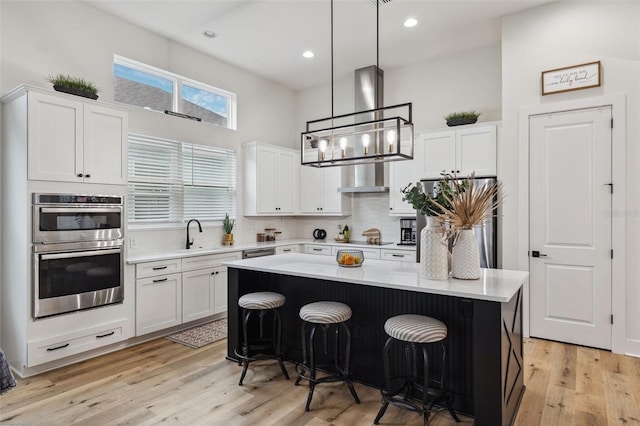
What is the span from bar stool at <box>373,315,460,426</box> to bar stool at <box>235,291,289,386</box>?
93cm

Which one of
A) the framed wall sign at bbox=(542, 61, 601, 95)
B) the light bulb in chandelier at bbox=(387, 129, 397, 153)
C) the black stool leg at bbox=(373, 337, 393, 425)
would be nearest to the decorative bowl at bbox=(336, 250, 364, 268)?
the black stool leg at bbox=(373, 337, 393, 425)

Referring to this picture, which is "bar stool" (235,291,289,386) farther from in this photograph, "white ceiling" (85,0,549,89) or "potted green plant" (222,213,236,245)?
"white ceiling" (85,0,549,89)

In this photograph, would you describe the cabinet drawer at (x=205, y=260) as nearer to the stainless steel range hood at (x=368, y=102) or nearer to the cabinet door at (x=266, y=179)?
the cabinet door at (x=266, y=179)

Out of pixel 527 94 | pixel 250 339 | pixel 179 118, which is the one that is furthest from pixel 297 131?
pixel 250 339

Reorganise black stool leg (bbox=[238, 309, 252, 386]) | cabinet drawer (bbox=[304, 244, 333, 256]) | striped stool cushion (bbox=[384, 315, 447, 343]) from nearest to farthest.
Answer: striped stool cushion (bbox=[384, 315, 447, 343]), black stool leg (bbox=[238, 309, 252, 386]), cabinet drawer (bbox=[304, 244, 333, 256])

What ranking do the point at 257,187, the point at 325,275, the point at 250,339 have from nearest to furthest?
1. the point at 325,275
2. the point at 250,339
3. the point at 257,187

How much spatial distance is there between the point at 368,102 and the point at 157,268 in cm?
368

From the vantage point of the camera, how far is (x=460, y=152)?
4.67 meters

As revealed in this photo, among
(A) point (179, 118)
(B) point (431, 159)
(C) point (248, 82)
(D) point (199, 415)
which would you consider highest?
(C) point (248, 82)

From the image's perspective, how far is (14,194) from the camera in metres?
3.19

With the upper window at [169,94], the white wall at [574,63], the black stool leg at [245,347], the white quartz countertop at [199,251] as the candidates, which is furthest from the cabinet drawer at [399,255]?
the upper window at [169,94]

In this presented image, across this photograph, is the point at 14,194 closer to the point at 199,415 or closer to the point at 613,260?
the point at 199,415

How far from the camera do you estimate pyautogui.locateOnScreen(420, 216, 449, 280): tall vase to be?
254 centimetres

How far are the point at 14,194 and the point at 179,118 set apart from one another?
212cm
